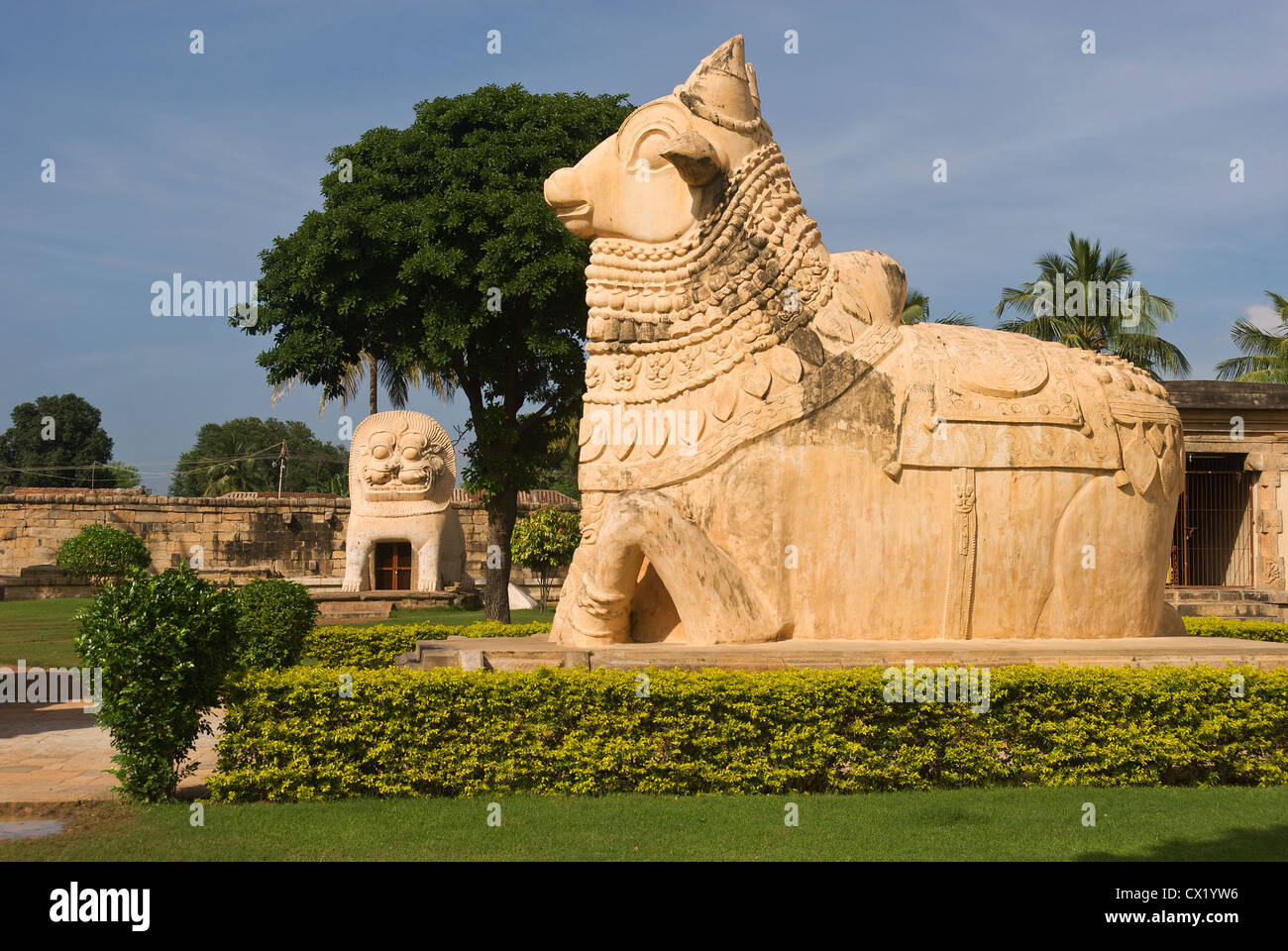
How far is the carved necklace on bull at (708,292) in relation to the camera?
6.77m

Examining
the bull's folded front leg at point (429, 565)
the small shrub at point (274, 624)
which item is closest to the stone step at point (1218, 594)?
the bull's folded front leg at point (429, 565)

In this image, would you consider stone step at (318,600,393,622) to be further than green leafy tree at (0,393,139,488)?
No

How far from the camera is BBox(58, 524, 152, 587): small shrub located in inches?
835

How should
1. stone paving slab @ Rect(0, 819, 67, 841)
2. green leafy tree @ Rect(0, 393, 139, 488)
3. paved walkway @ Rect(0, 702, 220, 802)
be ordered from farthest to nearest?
1. green leafy tree @ Rect(0, 393, 139, 488)
2. paved walkway @ Rect(0, 702, 220, 802)
3. stone paving slab @ Rect(0, 819, 67, 841)

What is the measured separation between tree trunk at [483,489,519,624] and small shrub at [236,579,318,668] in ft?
13.1

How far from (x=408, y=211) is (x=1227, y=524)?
44.9 feet

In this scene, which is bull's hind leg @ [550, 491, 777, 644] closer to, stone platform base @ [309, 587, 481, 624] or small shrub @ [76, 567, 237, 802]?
small shrub @ [76, 567, 237, 802]

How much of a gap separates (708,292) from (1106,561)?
2.93 metres

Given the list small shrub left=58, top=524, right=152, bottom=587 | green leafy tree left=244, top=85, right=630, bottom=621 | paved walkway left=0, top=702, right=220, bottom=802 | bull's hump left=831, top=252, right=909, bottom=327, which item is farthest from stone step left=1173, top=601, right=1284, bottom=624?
small shrub left=58, top=524, right=152, bottom=587

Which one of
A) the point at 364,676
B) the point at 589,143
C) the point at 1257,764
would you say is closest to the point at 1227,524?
the point at 589,143

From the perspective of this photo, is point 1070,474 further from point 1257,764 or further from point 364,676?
point 364,676

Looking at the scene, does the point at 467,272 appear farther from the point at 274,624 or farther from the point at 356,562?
the point at 356,562

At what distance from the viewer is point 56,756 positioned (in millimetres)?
7824

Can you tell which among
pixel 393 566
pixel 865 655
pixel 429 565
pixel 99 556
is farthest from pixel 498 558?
pixel 99 556
